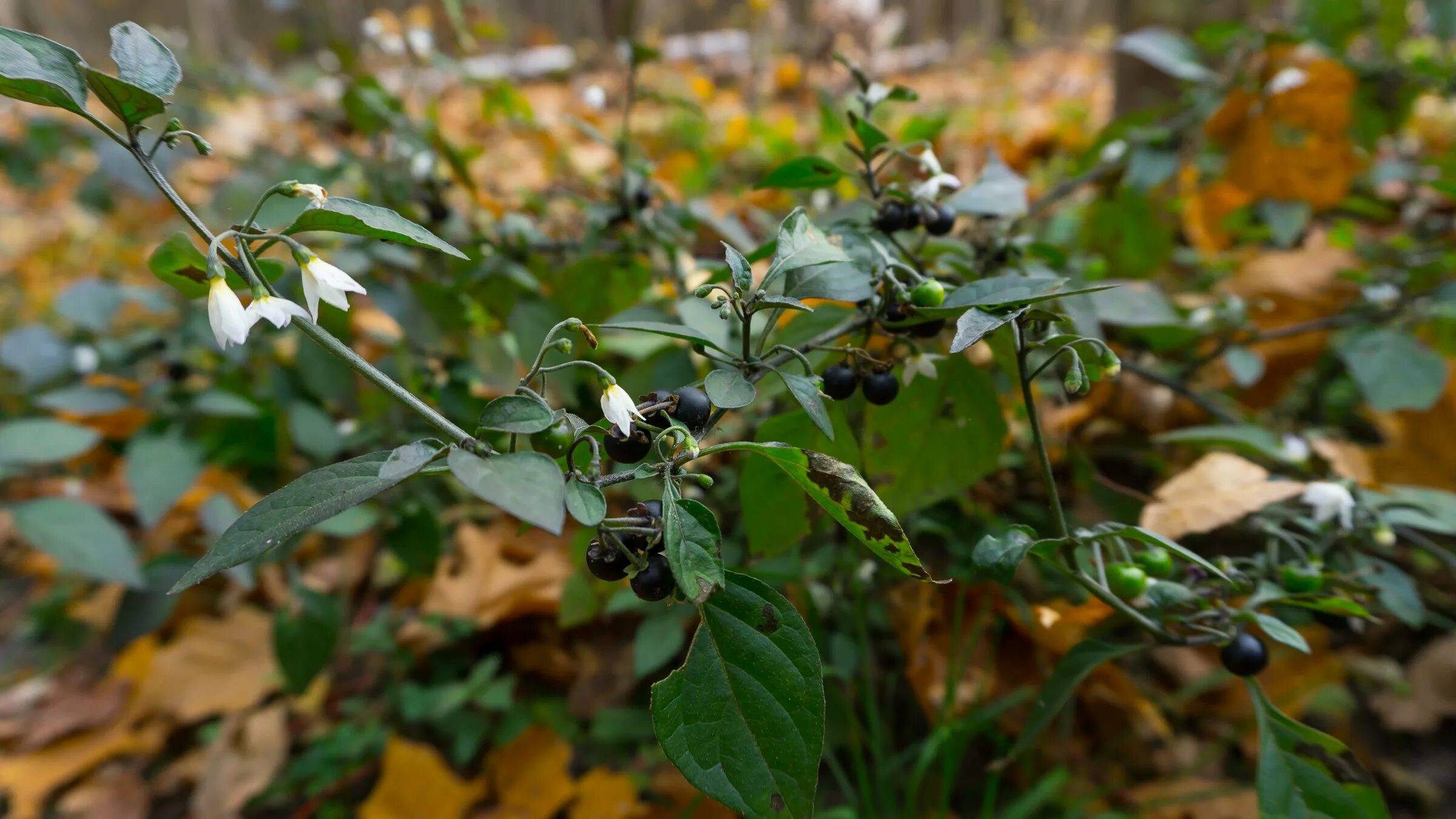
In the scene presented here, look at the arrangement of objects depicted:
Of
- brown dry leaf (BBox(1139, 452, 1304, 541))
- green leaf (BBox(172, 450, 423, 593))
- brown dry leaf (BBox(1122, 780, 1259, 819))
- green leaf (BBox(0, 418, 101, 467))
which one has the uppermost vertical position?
green leaf (BBox(172, 450, 423, 593))

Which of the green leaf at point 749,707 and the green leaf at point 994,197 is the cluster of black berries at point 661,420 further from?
the green leaf at point 994,197

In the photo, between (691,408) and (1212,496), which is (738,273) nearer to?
(691,408)

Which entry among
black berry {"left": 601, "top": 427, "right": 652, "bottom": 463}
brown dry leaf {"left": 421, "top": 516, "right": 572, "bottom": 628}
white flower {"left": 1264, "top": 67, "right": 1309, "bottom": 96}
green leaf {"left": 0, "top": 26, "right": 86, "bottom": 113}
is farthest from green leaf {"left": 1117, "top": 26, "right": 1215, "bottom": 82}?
green leaf {"left": 0, "top": 26, "right": 86, "bottom": 113}

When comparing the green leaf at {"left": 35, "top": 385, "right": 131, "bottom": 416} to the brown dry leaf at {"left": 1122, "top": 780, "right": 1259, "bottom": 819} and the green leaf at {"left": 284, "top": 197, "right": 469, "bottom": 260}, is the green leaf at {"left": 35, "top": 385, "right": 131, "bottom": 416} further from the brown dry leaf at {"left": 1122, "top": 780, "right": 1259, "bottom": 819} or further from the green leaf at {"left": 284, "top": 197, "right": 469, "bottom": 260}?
the brown dry leaf at {"left": 1122, "top": 780, "right": 1259, "bottom": 819}

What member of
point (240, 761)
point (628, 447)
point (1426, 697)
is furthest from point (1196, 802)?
point (240, 761)

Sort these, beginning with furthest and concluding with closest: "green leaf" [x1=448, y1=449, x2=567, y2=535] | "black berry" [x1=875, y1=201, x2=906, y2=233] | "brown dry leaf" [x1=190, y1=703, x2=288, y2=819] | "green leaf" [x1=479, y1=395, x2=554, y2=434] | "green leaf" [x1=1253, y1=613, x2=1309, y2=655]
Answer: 1. "brown dry leaf" [x1=190, y1=703, x2=288, y2=819]
2. "black berry" [x1=875, y1=201, x2=906, y2=233]
3. "green leaf" [x1=1253, y1=613, x2=1309, y2=655]
4. "green leaf" [x1=479, y1=395, x2=554, y2=434]
5. "green leaf" [x1=448, y1=449, x2=567, y2=535]

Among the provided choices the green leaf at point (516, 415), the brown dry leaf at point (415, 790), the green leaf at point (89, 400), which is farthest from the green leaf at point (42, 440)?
the green leaf at point (516, 415)

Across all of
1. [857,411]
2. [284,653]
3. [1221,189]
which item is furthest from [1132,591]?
[1221,189]

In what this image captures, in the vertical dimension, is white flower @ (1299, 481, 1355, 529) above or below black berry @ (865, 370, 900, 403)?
below
